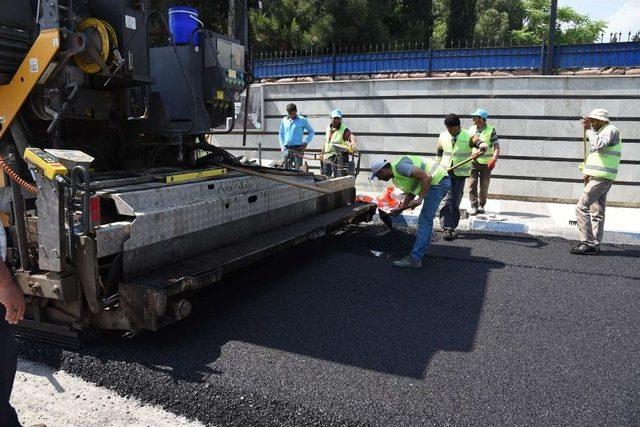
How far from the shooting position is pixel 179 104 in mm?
4195

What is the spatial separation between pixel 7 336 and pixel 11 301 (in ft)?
0.94

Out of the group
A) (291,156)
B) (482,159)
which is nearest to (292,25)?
(291,156)

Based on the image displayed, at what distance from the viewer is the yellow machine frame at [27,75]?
3.08 meters

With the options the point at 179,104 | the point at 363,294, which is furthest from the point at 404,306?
the point at 179,104

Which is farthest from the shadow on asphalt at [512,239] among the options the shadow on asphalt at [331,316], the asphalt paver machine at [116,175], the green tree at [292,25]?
the green tree at [292,25]

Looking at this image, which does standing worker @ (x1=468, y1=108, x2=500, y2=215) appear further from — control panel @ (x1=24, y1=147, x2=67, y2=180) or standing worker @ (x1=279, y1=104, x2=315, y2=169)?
control panel @ (x1=24, y1=147, x2=67, y2=180)

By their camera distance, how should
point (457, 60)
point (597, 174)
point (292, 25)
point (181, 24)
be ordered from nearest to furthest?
1. point (181, 24)
2. point (597, 174)
3. point (457, 60)
4. point (292, 25)

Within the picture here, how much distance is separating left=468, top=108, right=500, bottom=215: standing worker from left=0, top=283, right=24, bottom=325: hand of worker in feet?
19.1

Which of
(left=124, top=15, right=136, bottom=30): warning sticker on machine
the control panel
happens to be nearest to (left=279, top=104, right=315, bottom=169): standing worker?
(left=124, top=15, right=136, bottom=30): warning sticker on machine

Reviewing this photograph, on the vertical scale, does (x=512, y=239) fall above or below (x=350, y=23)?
below

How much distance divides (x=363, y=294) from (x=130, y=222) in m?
1.85

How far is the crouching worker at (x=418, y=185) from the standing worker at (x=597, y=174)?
1623 millimetres

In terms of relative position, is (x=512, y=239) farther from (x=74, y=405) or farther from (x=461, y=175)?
(x=74, y=405)

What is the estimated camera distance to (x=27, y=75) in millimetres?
3121
